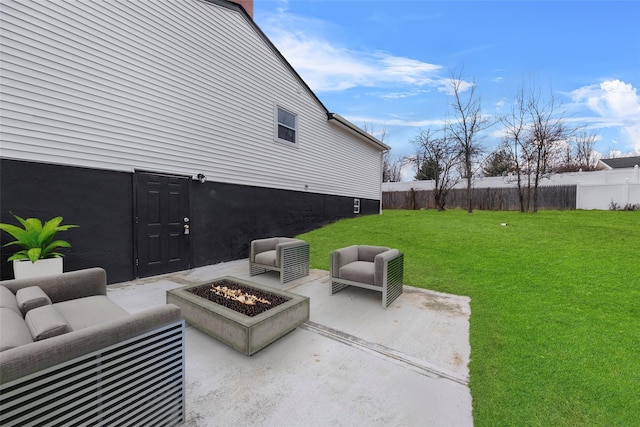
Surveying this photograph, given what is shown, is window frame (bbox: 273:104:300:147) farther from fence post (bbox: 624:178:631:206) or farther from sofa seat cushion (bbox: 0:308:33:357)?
fence post (bbox: 624:178:631:206)

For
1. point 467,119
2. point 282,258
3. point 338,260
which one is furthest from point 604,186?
point 282,258

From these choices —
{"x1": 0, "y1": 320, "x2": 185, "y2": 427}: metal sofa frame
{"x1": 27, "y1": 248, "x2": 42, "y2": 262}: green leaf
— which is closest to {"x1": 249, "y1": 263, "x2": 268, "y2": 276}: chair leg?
{"x1": 27, "y1": 248, "x2": 42, "y2": 262}: green leaf

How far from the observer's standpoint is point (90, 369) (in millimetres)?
1415

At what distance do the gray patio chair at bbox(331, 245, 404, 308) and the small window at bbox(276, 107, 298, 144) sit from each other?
5358mm

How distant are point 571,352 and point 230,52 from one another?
8.89 m

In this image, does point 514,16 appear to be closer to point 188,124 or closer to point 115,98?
point 188,124

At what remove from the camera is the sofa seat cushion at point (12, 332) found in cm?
133

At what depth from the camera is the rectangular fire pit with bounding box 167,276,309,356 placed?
102 inches

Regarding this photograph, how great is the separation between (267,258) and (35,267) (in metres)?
3.49

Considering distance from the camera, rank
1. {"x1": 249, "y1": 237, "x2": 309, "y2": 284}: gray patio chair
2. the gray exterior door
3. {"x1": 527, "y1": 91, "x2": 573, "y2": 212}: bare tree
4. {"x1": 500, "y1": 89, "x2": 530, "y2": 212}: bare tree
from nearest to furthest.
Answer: {"x1": 249, "y1": 237, "x2": 309, "y2": 284}: gray patio chair < the gray exterior door < {"x1": 527, "y1": 91, "x2": 573, "y2": 212}: bare tree < {"x1": 500, "y1": 89, "x2": 530, "y2": 212}: bare tree

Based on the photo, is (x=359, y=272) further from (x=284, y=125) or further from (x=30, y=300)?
(x=284, y=125)

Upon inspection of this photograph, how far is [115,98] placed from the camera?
16.3 ft

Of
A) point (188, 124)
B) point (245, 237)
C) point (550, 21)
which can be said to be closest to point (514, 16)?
point (550, 21)

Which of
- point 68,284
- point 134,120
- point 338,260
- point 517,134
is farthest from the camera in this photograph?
point 517,134
